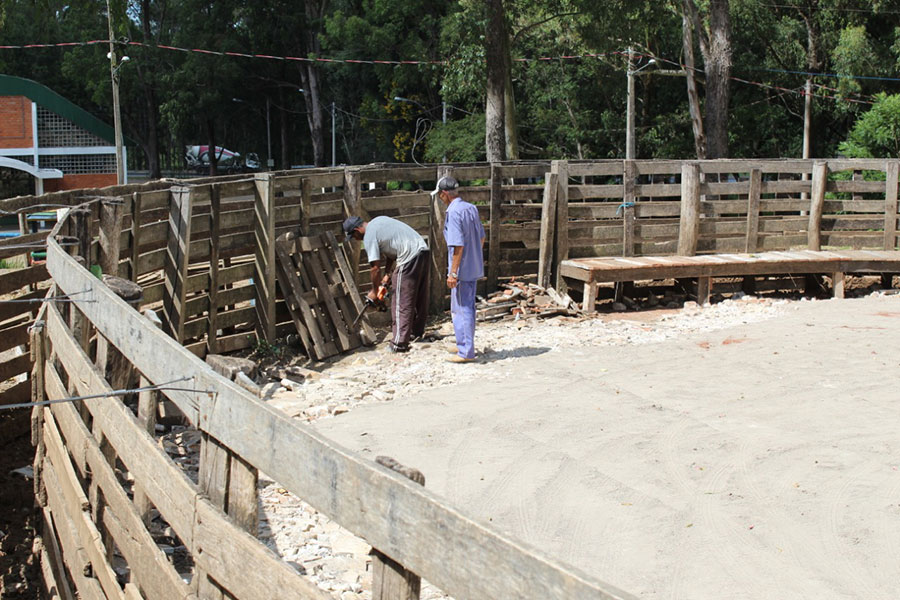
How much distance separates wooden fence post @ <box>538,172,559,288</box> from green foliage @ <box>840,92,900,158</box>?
17.2 metres

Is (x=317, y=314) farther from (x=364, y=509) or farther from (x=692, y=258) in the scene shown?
(x=364, y=509)

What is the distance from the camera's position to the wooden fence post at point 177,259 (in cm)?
881

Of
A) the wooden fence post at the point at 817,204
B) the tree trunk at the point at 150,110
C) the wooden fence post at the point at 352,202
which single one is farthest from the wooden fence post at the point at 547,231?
the tree trunk at the point at 150,110

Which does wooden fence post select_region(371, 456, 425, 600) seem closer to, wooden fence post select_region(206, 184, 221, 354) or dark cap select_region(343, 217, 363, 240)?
wooden fence post select_region(206, 184, 221, 354)

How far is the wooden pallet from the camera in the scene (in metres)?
10.6

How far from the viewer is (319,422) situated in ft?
26.7

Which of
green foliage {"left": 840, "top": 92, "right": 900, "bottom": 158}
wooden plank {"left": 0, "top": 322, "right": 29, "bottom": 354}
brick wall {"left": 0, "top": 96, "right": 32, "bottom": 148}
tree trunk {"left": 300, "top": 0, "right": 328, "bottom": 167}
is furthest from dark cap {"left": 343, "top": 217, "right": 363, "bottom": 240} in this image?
tree trunk {"left": 300, "top": 0, "right": 328, "bottom": 167}

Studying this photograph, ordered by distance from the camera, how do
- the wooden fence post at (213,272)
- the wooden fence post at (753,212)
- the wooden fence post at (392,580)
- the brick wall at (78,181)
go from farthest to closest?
the brick wall at (78,181) → the wooden fence post at (753,212) → the wooden fence post at (213,272) → the wooden fence post at (392,580)

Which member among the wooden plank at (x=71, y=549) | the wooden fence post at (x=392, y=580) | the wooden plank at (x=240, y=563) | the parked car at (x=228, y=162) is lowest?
the wooden plank at (x=71, y=549)

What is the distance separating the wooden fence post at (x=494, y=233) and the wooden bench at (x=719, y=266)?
2.98 feet

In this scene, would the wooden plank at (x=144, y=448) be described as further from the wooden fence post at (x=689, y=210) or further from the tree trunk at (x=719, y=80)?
the tree trunk at (x=719, y=80)

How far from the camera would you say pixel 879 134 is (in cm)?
2759

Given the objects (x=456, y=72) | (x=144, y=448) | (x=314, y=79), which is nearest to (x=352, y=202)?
(x=144, y=448)

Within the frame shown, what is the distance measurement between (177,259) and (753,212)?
905 cm
